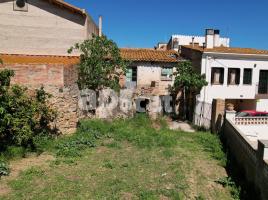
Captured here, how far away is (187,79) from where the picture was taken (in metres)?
21.6

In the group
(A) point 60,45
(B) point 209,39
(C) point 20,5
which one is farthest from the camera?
(B) point 209,39

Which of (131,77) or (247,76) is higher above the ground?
(247,76)

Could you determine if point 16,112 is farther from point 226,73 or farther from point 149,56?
point 226,73

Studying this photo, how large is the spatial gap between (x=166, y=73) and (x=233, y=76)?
18.3ft

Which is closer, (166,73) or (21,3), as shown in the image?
(21,3)

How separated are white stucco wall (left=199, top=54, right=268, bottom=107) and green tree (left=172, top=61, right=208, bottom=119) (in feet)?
4.00

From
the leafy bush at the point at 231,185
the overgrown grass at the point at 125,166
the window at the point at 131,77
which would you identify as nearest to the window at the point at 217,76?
the window at the point at 131,77

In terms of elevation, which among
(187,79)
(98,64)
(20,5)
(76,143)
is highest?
(20,5)

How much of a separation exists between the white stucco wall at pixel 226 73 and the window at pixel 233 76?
250 millimetres

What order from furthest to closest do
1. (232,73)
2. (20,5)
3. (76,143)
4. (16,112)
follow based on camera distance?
(232,73), (20,5), (76,143), (16,112)

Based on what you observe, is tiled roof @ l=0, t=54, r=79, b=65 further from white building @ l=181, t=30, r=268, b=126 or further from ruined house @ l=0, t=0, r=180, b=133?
white building @ l=181, t=30, r=268, b=126

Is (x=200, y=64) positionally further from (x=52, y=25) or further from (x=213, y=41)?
(x=52, y=25)

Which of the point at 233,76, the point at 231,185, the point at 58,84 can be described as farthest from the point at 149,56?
the point at 231,185

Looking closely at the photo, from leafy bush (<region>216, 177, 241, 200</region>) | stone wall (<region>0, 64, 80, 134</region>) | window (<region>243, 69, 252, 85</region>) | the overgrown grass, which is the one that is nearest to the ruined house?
stone wall (<region>0, 64, 80, 134</region>)
